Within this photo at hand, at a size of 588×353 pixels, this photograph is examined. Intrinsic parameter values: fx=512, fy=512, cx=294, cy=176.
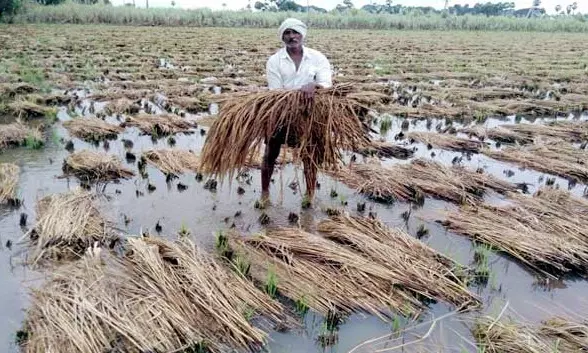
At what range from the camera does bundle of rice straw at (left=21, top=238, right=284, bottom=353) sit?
2.47 metres

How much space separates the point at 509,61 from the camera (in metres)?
15.8

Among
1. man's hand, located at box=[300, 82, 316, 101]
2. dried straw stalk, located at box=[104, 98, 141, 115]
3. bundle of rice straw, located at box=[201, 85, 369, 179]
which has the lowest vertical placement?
dried straw stalk, located at box=[104, 98, 141, 115]

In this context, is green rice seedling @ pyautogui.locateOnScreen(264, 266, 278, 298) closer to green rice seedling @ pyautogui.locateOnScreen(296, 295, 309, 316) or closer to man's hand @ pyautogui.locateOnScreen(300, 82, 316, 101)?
green rice seedling @ pyautogui.locateOnScreen(296, 295, 309, 316)

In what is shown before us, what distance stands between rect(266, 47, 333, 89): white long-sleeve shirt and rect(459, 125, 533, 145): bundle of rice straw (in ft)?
11.1

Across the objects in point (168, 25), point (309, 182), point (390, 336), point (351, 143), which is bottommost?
point (390, 336)

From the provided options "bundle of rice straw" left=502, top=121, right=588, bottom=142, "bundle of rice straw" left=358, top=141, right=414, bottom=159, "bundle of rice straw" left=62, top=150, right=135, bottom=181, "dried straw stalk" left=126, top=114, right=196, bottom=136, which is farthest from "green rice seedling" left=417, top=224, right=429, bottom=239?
"dried straw stalk" left=126, top=114, right=196, bottom=136

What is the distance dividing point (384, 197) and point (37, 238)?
2.84 metres

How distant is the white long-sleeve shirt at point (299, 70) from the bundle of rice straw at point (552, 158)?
110 inches

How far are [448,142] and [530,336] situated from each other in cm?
400

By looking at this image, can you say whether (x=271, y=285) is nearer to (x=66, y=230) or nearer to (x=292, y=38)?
(x=66, y=230)

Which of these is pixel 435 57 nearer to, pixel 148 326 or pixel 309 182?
pixel 309 182

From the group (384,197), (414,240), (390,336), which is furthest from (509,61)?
(390,336)

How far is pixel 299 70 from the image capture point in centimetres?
409

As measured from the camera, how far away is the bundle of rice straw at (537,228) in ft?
11.4
